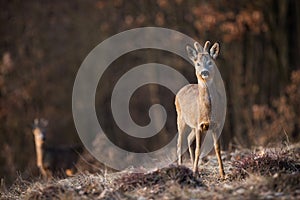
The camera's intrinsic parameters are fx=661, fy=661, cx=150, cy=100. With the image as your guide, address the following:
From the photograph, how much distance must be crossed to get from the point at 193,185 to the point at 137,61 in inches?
544

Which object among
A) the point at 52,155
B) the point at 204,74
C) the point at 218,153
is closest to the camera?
the point at 204,74

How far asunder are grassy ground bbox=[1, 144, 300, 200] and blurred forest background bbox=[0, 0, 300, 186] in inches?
345

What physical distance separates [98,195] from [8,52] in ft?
46.3

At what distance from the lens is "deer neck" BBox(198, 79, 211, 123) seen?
8914 millimetres

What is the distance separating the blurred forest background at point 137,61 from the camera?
1864 cm

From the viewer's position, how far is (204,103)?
8.95 meters

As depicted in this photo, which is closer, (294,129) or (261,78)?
(294,129)

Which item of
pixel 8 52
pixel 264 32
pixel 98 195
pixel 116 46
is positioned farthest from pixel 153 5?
pixel 98 195

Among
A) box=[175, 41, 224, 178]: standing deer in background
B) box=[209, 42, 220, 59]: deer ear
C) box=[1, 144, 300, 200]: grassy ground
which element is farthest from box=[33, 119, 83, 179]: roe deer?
box=[209, 42, 220, 59]: deer ear

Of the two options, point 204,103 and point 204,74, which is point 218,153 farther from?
point 204,74

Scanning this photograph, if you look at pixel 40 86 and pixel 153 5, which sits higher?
pixel 153 5

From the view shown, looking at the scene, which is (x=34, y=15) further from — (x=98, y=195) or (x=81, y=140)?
(x=98, y=195)

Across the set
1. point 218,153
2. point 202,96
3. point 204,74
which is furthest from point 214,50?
point 218,153

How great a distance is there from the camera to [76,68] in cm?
2206
